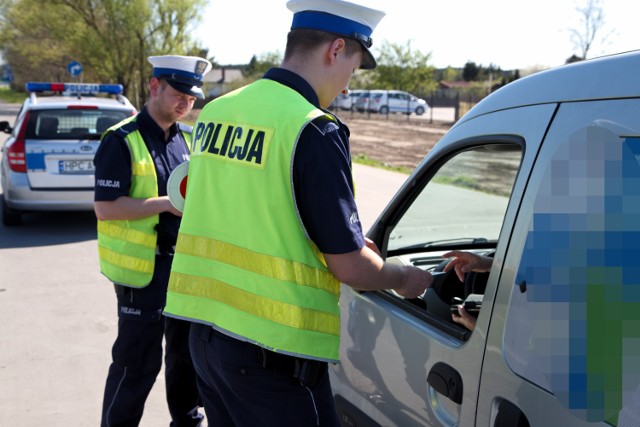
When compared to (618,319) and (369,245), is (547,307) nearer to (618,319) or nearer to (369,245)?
(618,319)

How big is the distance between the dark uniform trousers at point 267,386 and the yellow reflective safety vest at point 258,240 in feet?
0.21

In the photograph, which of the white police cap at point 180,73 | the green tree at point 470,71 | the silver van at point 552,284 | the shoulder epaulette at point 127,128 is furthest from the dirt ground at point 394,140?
the green tree at point 470,71

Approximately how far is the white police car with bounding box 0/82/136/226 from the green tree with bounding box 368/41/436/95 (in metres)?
47.5

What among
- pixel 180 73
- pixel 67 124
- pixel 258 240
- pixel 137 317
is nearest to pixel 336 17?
pixel 258 240

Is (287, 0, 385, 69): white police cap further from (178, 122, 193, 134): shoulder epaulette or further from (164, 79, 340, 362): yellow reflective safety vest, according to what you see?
(178, 122, 193, 134): shoulder epaulette

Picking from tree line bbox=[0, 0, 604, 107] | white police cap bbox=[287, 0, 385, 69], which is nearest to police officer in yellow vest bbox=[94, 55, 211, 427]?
white police cap bbox=[287, 0, 385, 69]

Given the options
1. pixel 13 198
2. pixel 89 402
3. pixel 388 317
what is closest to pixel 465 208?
pixel 13 198

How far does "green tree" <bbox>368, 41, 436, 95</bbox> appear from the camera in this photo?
55281 mm

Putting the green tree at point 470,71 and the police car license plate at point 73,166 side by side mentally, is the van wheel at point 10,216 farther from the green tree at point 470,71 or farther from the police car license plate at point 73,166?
the green tree at point 470,71

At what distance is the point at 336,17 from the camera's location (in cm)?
199

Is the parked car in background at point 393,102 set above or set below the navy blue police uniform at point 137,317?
above

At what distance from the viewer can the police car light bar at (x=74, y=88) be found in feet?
32.4

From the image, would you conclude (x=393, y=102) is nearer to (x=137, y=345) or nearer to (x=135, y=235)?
(x=135, y=235)

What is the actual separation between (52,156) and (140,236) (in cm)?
621
